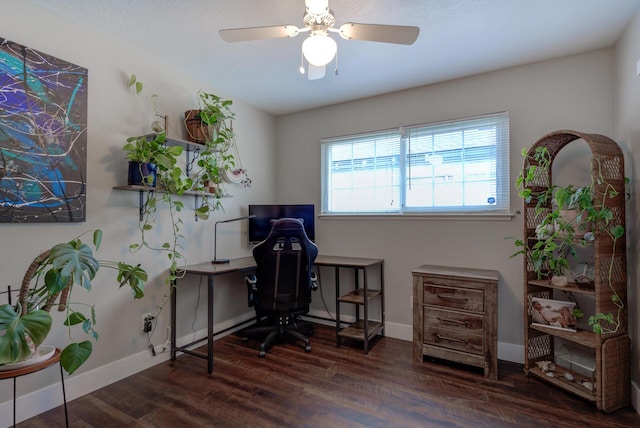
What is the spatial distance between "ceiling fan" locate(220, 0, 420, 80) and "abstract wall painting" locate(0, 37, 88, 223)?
1.21m

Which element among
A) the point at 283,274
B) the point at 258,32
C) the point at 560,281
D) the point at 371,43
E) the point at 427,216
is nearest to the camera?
the point at 258,32

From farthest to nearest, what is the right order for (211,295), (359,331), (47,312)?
1. (359,331)
2. (211,295)
3. (47,312)

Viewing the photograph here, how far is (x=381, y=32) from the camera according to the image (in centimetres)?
168

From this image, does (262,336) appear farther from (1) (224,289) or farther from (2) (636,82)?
(2) (636,82)

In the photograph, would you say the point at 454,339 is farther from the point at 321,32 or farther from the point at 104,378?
the point at 104,378

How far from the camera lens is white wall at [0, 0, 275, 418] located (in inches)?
75.3

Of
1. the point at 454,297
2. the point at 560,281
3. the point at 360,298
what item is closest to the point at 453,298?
the point at 454,297

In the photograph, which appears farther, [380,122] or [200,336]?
[380,122]

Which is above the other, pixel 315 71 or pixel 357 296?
pixel 315 71

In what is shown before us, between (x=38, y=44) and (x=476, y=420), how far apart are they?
138 inches

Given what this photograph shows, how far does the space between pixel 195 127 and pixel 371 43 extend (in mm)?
1600

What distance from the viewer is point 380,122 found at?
335 cm

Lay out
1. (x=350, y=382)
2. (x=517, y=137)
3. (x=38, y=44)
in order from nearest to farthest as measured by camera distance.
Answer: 1. (x=38, y=44)
2. (x=350, y=382)
3. (x=517, y=137)

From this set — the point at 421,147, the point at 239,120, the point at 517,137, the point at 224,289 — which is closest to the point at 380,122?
the point at 421,147
